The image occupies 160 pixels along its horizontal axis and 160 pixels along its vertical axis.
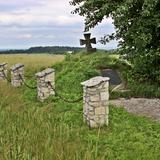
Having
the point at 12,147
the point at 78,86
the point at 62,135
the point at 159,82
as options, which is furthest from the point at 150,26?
the point at 12,147

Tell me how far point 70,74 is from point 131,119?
27.6 ft

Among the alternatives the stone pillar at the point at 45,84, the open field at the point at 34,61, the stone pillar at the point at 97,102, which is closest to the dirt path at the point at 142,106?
the stone pillar at the point at 97,102

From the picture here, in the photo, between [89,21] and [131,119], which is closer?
[131,119]

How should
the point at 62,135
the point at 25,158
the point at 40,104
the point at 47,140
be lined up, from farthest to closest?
1. the point at 40,104
2. the point at 62,135
3. the point at 47,140
4. the point at 25,158

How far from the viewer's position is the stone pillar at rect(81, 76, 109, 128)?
13.8 metres

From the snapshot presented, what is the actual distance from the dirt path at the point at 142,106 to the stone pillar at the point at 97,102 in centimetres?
205

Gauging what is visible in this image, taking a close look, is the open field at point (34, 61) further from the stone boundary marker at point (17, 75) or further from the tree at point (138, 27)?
the tree at point (138, 27)

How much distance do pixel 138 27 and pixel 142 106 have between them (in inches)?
182

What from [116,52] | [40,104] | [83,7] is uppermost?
[83,7]

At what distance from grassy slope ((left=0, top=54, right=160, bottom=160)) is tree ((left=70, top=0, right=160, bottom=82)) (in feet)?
12.1

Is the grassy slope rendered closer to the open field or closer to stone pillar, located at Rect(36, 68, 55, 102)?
stone pillar, located at Rect(36, 68, 55, 102)

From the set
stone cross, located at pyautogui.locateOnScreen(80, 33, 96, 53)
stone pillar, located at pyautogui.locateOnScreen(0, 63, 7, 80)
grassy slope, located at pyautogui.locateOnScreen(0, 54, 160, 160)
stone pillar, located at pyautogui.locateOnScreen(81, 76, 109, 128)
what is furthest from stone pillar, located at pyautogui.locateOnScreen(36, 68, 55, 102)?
stone pillar, located at pyautogui.locateOnScreen(0, 63, 7, 80)

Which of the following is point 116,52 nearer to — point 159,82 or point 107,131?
point 159,82

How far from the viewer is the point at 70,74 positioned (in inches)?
904
